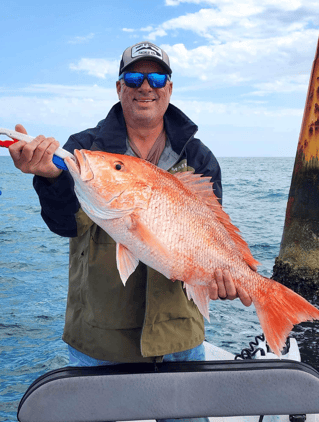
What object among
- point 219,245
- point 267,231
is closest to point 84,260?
point 219,245

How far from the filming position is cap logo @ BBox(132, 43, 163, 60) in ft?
8.63

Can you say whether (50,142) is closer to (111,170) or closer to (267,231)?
(111,170)

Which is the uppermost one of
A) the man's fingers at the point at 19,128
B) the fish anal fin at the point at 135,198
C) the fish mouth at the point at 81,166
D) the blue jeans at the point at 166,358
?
the man's fingers at the point at 19,128

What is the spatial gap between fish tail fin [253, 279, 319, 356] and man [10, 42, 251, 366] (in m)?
0.12

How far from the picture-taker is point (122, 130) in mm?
2660

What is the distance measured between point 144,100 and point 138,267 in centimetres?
99

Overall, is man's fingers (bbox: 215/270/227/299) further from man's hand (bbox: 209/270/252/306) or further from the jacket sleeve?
the jacket sleeve

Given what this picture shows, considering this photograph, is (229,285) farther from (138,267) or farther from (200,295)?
(138,267)

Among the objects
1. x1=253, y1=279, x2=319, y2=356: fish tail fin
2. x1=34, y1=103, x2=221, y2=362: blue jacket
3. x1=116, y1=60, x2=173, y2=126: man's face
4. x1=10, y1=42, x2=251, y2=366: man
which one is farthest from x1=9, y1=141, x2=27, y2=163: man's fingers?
x1=253, y1=279, x2=319, y2=356: fish tail fin

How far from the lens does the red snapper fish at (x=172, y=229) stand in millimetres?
2154

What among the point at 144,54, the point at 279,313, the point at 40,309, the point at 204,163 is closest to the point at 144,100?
the point at 144,54

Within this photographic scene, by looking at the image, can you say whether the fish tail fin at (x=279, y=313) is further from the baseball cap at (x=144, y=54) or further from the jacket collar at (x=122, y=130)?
the baseball cap at (x=144, y=54)

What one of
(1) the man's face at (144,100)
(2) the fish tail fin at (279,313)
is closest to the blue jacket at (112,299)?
(1) the man's face at (144,100)

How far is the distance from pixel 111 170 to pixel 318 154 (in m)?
6.77
